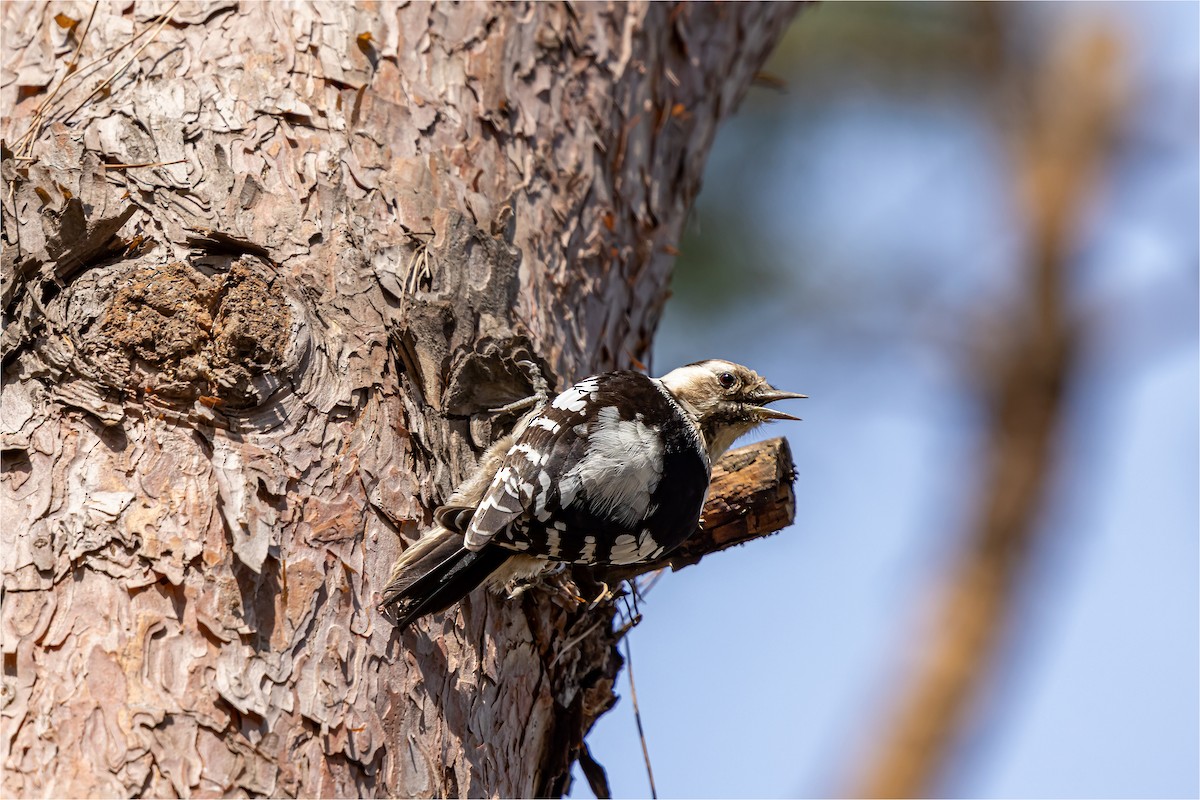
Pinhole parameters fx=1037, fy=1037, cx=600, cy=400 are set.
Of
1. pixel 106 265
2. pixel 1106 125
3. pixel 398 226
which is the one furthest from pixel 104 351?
pixel 1106 125

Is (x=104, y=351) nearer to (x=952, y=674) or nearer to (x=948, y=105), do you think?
(x=952, y=674)

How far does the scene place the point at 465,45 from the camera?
299 centimetres

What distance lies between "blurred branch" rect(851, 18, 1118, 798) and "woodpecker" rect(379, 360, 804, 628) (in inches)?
95.3

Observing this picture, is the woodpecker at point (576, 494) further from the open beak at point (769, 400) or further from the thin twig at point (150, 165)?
the thin twig at point (150, 165)

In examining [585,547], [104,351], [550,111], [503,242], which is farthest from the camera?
[550,111]

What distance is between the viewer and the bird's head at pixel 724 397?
10.9ft

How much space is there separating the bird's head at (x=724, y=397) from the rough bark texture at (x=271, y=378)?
0.43 m

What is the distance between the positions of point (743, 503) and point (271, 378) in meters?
1.27

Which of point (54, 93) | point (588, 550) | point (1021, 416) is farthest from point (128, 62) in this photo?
point (1021, 416)

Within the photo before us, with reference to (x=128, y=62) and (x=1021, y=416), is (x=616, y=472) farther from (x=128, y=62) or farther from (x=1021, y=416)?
(x=1021, y=416)

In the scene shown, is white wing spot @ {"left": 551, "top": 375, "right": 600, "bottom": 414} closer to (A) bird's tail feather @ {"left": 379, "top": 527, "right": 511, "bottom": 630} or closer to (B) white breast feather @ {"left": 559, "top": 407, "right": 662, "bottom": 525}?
(B) white breast feather @ {"left": 559, "top": 407, "right": 662, "bottom": 525}

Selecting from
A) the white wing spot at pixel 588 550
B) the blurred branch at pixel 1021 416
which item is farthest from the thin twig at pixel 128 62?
the blurred branch at pixel 1021 416

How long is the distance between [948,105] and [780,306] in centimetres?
182

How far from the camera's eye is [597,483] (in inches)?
106
